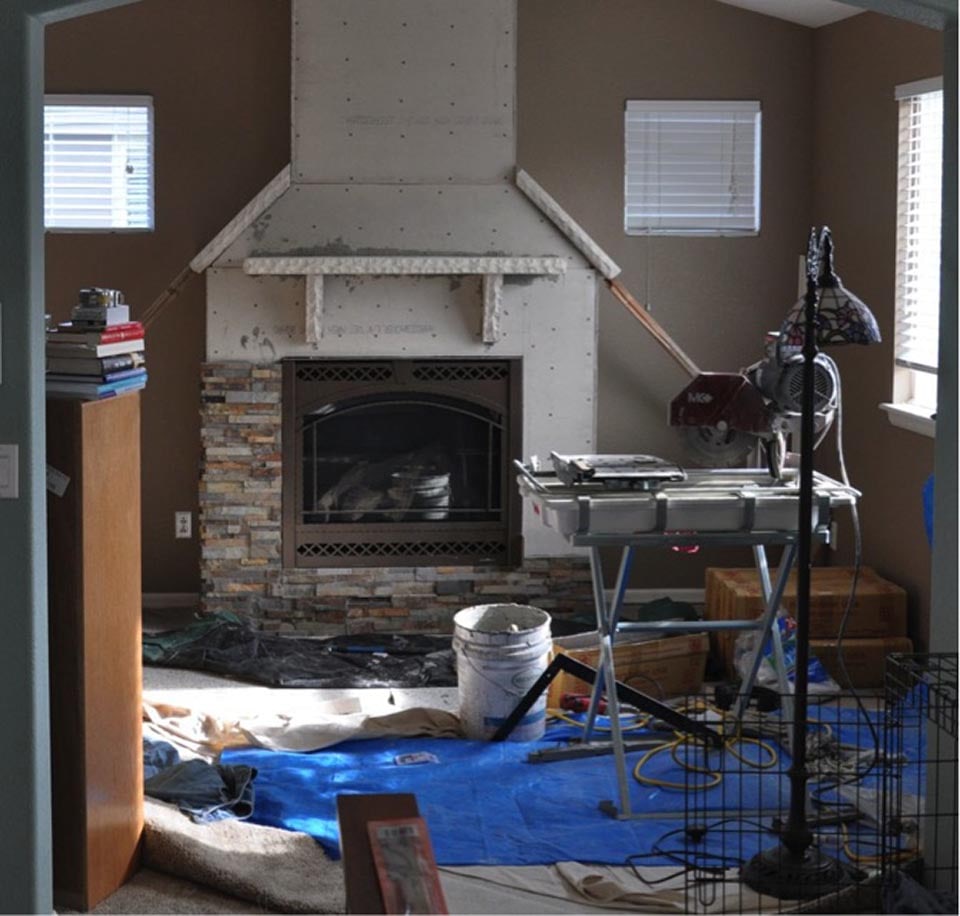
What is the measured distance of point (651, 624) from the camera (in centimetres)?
491

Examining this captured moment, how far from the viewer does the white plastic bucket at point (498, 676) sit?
5051 millimetres

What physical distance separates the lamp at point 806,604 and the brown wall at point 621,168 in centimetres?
277

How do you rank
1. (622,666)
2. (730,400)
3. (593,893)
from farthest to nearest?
(622,666)
(730,400)
(593,893)

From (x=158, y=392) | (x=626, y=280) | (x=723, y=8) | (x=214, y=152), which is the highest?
(x=723, y=8)

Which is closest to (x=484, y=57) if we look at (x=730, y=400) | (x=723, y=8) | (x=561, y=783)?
Result: (x=723, y=8)

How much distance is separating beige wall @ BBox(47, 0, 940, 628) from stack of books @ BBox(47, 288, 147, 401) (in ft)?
9.72

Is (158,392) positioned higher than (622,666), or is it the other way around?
(158,392)

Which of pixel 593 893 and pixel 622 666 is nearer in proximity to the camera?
pixel 593 893

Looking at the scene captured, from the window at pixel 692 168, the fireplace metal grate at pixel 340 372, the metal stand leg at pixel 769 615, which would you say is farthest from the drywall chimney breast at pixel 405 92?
the metal stand leg at pixel 769 615

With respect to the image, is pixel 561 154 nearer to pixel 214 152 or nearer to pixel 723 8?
pixel 723 8

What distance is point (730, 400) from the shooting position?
4.53m

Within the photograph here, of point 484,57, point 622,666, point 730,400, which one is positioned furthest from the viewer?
point 484,57

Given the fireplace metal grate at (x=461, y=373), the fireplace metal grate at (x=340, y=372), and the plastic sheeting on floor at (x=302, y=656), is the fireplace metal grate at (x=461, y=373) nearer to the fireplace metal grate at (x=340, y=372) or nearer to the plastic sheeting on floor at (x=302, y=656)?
the fireplace metal grate at (x=340, y=372)

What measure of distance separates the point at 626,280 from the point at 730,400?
7.70 ft
